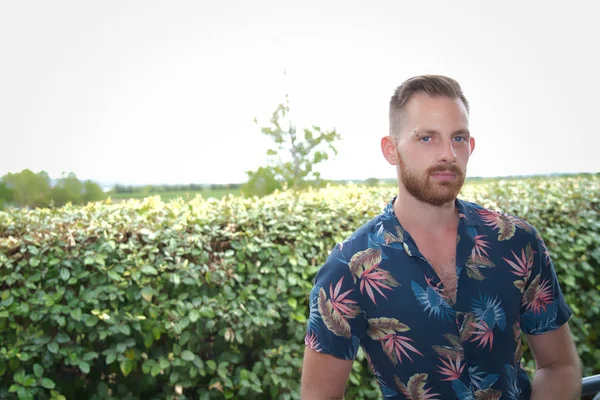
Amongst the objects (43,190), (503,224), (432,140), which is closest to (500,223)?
(503,224)

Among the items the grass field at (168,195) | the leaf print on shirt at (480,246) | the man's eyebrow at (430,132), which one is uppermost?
the man's eyebrow at (430,132)

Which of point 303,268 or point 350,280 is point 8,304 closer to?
point 303,268

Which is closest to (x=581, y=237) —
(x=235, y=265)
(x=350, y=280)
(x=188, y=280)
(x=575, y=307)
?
(x=575, y=307)

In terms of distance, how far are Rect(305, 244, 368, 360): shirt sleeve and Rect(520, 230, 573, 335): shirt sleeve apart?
1.50 ft

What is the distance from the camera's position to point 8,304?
2.53 meters

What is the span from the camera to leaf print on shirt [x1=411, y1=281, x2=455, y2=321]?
4.51 ft

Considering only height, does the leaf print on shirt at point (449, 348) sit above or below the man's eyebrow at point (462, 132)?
below

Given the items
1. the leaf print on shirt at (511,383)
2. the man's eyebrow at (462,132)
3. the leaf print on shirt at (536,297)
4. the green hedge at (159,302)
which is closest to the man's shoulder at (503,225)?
the leaf print on shirt at (536,297)

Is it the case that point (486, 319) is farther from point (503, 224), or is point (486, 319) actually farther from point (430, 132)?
point (430, 132)

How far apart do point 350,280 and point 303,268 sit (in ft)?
5.22

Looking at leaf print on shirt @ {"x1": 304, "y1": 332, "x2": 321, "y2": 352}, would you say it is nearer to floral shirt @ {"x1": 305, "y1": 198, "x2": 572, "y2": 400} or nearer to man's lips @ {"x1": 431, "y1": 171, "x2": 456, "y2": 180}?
floral shirt @ {"x1": 305, "y1": 198, "x2": 572, "y2": 400}

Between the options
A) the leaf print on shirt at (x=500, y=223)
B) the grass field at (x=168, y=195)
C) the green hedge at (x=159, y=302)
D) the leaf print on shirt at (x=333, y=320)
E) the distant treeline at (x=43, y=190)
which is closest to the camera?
the leaf print on shirt at (x=333, y=320)

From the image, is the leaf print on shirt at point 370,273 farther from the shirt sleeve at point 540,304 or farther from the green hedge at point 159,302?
the green hedge at point 159,302

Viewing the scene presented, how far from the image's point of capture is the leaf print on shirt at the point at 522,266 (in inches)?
56.7
